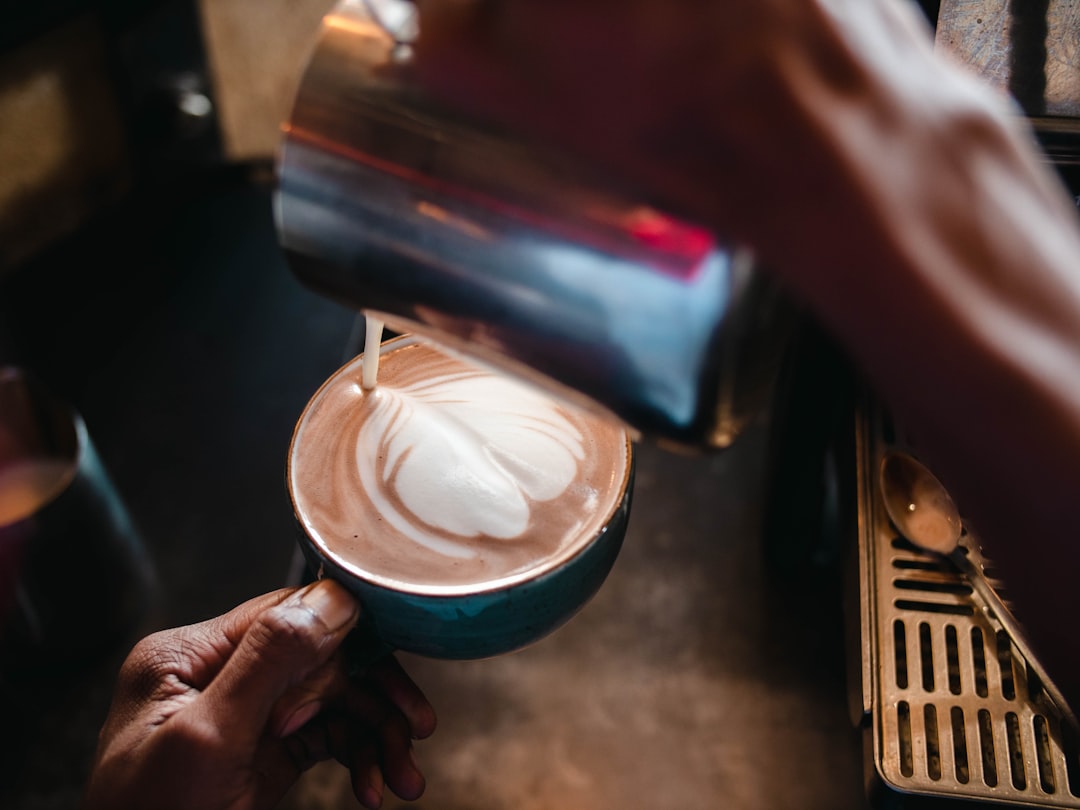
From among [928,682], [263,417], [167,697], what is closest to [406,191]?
[167,697]

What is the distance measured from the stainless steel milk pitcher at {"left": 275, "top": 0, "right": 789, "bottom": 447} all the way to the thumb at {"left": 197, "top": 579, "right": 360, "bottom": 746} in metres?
0.24

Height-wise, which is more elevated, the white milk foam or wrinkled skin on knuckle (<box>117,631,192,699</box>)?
the white milk foam

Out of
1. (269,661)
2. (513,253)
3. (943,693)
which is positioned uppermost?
Result: (513,253)

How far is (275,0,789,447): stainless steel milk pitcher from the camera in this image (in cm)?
45

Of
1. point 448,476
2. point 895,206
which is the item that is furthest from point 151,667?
point 895,206

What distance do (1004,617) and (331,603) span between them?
1.90 ft

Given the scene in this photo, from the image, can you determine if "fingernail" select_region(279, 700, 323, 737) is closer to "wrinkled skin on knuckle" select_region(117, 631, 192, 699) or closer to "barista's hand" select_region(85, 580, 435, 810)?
"barista's hand" select_region(85, 580, 435, 810)

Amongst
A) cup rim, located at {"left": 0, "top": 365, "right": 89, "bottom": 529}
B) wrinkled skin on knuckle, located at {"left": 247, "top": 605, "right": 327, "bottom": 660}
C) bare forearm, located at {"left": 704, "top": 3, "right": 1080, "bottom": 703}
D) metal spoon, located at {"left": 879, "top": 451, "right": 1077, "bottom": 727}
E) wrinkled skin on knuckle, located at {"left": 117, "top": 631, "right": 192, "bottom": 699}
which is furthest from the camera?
cup rim, located at {"left": 0, "top": 365, "right": 89, "bottom": 529}

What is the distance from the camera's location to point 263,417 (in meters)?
1.56

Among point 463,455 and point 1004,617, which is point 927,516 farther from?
point 463,455

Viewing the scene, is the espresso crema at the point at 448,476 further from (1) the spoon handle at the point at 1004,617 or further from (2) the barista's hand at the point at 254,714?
(1) the spoon handle at the point at 1004,617

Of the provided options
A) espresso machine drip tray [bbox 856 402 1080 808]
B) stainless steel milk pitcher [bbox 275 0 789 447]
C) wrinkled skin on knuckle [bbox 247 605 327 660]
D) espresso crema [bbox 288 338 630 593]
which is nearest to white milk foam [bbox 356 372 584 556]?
espresso crema [bbox 288 338 630 593]

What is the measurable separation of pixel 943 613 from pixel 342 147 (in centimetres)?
67

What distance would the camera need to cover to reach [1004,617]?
84 centimetres
